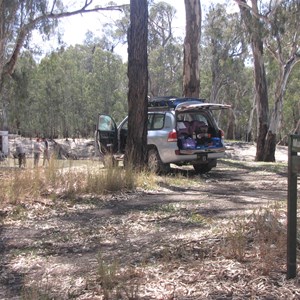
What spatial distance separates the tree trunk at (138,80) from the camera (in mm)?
9859

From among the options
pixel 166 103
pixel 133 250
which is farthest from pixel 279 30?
pixel 133 250

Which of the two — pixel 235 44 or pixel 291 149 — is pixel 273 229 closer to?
pixel 291 149

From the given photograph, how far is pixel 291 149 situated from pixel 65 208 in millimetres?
4073

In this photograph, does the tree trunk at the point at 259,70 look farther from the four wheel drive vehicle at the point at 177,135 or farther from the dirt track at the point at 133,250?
the dirt track at the point at 133,250

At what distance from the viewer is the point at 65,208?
6.47 m

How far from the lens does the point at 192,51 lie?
16641 millimetres

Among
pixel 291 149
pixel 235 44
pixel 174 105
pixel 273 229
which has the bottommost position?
pixel 273 229

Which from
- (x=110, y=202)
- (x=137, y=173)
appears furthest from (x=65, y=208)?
(x=137, y=173)

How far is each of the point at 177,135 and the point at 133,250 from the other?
6.38 meters

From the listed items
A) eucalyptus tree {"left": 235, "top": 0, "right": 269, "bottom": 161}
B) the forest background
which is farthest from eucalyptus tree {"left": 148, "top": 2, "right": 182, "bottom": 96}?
eucalyptus tree {"left": 235, "top": 0, "right": 269, "bottom": 161}

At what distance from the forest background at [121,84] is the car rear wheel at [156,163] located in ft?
89.5

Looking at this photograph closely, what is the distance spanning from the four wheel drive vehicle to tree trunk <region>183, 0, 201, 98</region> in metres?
4.93

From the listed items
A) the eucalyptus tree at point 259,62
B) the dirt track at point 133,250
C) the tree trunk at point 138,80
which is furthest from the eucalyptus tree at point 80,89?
the dirt track at point 133,250

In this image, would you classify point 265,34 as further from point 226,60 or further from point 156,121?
point 226,60
